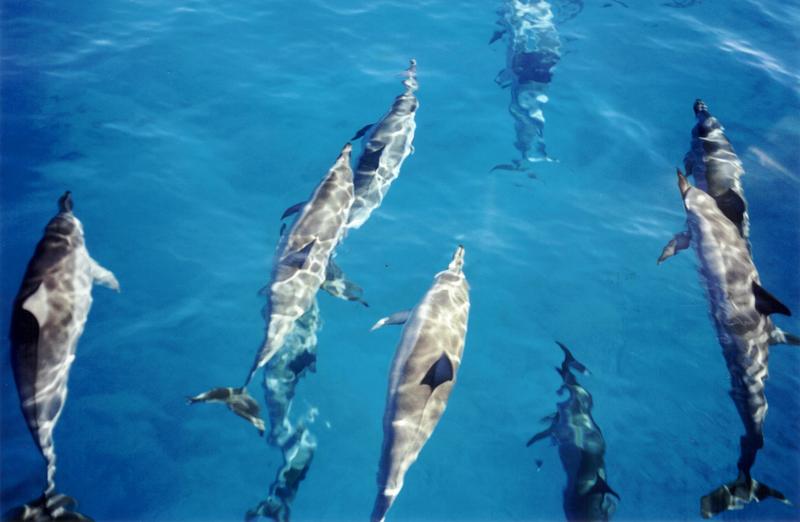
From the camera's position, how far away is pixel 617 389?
8602 millimetres

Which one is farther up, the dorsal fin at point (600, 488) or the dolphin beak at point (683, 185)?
the dolphin beak at point (683, 185)

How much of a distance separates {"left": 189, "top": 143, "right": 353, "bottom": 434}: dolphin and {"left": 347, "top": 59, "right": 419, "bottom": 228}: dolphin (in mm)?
817

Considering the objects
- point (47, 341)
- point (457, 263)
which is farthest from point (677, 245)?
point (47, 341)

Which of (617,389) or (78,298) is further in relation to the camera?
(617,389)

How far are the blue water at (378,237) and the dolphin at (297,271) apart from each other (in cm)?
86

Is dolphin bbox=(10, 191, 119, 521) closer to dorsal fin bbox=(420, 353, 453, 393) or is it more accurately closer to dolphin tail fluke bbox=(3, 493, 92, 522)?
dolphin tail fluke bbox=(3, 493, 92, 522)

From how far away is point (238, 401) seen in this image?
7.29m

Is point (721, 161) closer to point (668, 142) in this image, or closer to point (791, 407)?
point (668, 142)

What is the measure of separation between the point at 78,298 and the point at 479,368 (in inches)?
250

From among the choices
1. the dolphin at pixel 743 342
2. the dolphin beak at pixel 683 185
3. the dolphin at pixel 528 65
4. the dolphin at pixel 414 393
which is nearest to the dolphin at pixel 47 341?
the dolphin at pixel 414 393

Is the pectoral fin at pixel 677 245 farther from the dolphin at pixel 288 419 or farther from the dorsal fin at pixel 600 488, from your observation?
the dolphin at pixel 288 419

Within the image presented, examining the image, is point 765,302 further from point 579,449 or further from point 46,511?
point 46,511

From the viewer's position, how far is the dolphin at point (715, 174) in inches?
350

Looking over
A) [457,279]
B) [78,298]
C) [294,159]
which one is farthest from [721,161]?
[78,298]
